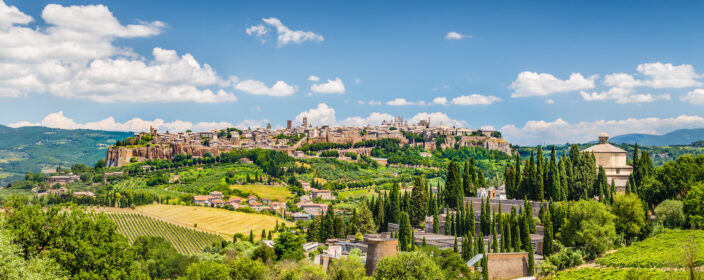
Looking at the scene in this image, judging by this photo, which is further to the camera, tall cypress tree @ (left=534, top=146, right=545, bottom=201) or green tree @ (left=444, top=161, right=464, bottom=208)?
green tree @ (left=444, top=161, right=464, bottom=208)

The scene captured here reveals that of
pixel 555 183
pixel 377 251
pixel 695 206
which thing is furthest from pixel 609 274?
pixel 555 183

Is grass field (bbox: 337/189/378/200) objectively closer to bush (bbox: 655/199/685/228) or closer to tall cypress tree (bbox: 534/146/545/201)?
tall cypress tree (bbox: 534/146/545/201)

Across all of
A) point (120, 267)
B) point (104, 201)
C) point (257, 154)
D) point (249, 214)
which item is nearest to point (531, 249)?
point (120, 267)

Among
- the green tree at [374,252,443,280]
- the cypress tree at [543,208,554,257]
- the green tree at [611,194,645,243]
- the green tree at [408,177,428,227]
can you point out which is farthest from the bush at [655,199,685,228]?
the green tree at [408,177,428,227]

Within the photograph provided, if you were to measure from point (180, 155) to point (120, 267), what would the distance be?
353 feet

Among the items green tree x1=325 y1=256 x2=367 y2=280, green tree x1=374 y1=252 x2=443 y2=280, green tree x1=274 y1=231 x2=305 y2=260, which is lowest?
green tree x1=274 y1=231 x2=305 y2=260

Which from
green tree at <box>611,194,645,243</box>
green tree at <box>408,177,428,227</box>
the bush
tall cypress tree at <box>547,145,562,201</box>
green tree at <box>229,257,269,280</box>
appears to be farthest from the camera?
green tree at <box>408,177,428,227</box>

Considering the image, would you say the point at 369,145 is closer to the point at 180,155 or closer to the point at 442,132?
the point at 442,132

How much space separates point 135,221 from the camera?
243 ft

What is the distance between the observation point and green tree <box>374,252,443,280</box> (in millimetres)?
27578

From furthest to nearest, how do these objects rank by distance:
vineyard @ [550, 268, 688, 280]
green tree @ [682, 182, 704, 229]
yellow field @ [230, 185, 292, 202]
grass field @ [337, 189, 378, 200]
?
yellow field @ [230, 185, 292, 202] < grass field @ [337, 189, 378, 200] < green tree @ [682, 182, 704, 229] < vineyard @ [550, 268, 688, 280]

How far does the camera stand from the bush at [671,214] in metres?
35.1

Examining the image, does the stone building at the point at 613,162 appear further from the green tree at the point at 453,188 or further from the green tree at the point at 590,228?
the green tree at the point at 590,228

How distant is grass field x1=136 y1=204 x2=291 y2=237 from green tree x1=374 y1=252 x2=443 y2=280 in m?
41.5
